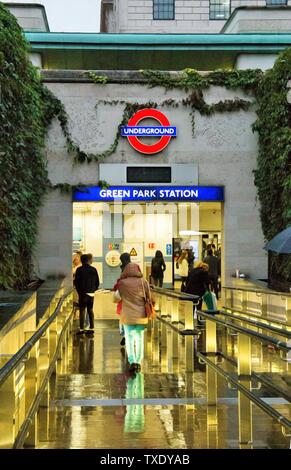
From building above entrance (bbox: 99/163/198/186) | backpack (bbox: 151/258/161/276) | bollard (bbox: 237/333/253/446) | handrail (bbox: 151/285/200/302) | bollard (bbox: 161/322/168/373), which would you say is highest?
building above entrance (bbox: 99/163/198/186)

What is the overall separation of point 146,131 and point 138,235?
6.71m

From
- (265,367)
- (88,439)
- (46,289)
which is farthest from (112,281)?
(88,439)

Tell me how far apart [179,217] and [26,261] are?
33.8ft

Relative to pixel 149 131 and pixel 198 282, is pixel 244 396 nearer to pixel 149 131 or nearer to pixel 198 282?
pixel 198 282

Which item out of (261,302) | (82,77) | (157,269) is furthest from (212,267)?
(82,77)

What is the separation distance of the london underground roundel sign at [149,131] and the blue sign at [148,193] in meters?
1.19

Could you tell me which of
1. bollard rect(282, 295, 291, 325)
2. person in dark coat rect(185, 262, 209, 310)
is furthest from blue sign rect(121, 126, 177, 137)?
bollard rect(282, 295, 291, 325)

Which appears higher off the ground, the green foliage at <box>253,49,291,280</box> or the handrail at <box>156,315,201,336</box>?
the green foliage at <box>253,49,291,280</box>


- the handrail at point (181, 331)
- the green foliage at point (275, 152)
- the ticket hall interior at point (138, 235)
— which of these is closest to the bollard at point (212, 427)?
the handrail at point (181, 331)

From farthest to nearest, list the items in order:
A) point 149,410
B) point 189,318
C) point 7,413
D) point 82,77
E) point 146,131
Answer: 1. point 82,77
2. point 146,131
3. point 189,318
4. point 149,410
5. point 7,413

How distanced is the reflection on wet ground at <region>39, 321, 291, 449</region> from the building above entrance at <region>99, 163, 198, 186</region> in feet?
35.1

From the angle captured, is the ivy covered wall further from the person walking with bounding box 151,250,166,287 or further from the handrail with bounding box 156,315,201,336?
the person walking with bounding box 151,250,166,287

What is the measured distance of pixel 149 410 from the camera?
753cm

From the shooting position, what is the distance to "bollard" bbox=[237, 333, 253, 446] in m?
5.88
